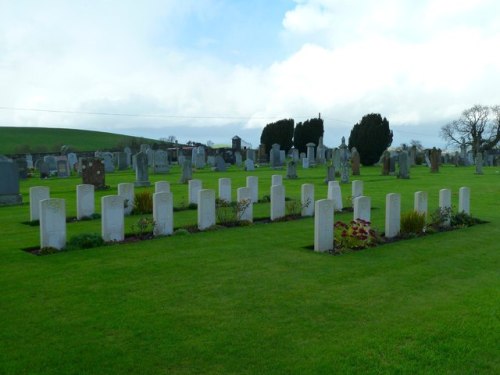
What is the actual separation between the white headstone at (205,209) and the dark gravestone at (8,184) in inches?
325

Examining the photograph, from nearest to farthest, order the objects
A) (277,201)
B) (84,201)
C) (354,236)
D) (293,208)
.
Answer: (354,236) < (277,201) < (84,201) < (293,208)

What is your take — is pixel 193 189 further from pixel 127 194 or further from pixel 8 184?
pixel 8 184

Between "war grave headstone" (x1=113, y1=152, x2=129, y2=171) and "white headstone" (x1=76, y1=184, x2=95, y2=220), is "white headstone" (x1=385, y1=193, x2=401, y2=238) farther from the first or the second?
"war grave headstone" (x1=113, y1=152, x2=129, y2=171)

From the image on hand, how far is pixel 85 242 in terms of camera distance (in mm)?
9953

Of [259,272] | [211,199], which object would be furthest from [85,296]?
[211,199]

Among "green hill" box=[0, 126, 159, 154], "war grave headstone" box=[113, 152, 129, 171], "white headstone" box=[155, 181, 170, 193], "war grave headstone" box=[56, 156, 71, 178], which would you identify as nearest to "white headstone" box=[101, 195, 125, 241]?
"white headstone" box=[155, 181, 170, 193]

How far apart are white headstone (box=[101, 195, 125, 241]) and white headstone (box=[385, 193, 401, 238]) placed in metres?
5.43

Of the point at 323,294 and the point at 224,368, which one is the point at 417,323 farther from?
the point at 224,368

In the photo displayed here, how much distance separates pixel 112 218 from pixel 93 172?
447 inches

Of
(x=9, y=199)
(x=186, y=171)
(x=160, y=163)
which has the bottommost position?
(x=9, y=199)

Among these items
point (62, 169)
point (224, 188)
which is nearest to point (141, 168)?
point (224, 188)

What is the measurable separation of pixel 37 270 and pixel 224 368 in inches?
182

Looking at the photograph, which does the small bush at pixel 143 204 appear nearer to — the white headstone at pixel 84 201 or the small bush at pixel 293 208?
the white headstone at pixel 84 201

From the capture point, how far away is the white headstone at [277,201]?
526 inches
